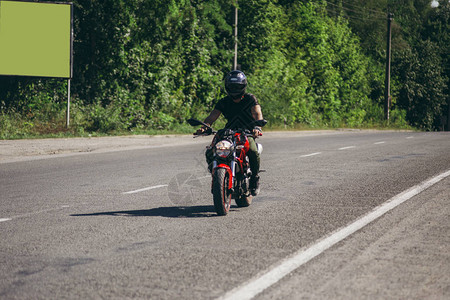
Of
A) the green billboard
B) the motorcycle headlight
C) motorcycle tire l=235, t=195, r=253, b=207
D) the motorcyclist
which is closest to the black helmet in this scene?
the motorcyclist

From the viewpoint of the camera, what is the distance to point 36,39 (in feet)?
80.5

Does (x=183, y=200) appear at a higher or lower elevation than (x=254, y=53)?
lower

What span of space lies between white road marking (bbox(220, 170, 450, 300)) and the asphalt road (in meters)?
0.04

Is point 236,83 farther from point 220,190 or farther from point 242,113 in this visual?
point 220,190

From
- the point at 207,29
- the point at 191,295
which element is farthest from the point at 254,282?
the point at 207,29

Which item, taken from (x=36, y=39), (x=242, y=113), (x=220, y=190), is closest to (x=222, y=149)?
(x=220, y=190)

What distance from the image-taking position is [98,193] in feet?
33.0

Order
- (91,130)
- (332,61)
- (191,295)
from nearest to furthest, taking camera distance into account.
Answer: (191,295) < (91,130) < (332,61)

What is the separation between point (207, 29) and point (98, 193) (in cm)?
2401

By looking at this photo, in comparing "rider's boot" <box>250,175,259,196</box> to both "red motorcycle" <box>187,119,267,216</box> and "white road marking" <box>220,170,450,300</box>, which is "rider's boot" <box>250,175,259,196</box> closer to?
"red motorcycle" <box>187,119,267,216</box>

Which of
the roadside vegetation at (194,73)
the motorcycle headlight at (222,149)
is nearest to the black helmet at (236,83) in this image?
the motorcycle headlight at (222,149)

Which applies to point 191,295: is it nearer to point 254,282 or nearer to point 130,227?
point 254,282

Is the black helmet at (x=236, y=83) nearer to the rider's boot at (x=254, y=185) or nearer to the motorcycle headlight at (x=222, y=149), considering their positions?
the motorcycle headlight at (x=222, y=149)

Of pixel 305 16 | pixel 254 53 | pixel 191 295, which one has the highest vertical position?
pixel 305 16
